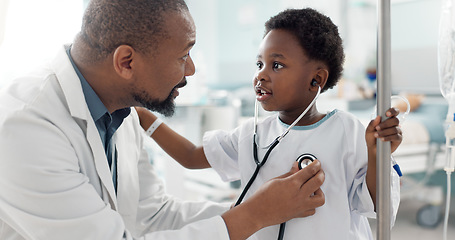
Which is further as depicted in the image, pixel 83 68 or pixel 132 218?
pixel 132 218

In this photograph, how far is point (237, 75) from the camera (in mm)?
3332

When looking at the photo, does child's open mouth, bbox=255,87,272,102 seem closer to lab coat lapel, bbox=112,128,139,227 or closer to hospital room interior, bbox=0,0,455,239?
lab coat lapel, bbox=112,128,139,227

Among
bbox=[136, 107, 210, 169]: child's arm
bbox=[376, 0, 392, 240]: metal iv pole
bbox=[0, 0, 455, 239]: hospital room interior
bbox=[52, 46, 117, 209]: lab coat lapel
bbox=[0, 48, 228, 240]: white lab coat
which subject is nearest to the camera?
bbox=[376, 0, 392, 240]: metal iv pole

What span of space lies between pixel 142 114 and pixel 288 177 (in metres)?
0.55

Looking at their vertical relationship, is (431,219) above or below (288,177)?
below

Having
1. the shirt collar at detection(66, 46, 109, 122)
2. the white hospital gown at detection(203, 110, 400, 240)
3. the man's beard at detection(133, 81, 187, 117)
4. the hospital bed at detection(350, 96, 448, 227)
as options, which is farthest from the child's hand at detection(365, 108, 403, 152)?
the hospital bed at detection(350, 96, 448, 227)

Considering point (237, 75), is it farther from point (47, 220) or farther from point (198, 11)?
point (47, 220)

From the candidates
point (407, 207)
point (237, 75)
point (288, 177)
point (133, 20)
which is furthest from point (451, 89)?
point (237, 75)

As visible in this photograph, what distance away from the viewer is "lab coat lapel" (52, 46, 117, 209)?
0.93 m

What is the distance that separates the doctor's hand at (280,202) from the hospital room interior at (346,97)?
54.8 inches

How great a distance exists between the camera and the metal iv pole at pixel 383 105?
70 cm

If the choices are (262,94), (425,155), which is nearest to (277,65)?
(262,94)

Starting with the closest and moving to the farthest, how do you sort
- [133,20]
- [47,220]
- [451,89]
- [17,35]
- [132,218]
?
[47,220], [133,20], [451,89], [132,218], [17,35]

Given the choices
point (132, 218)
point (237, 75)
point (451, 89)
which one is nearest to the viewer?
point (451, 89)
